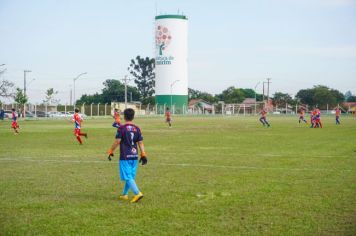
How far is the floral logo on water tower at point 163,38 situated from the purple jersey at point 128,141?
362ft

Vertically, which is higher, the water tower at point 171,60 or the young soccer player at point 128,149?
the water tower at point 171,60

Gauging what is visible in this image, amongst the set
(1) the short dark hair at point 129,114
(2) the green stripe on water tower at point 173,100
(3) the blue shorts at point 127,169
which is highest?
(2) the green stripe on water tower at point 173,100

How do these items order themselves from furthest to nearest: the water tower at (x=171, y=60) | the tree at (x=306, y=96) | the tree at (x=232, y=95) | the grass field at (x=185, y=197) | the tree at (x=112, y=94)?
the tree at (x=232, y=95) → the tree at (x=306, y=96) → the tree at (x=112, y=94) → the water tower at (x=171, y=60) → the grass field at (x=185, y=197)

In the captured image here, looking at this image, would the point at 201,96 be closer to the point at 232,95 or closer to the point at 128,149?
the point at 232,95

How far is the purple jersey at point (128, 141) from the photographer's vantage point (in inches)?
382

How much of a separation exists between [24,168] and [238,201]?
24.8 feet

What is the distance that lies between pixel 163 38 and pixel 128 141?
4386 inches

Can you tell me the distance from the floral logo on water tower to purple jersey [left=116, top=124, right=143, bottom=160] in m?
110

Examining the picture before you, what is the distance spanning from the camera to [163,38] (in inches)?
4705

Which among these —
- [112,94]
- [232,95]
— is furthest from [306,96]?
[112,94]

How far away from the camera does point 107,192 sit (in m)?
10.7

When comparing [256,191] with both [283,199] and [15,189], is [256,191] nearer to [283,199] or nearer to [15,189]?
[283,199]

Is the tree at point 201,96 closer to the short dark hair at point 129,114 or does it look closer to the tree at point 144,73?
the tree at point 144,73

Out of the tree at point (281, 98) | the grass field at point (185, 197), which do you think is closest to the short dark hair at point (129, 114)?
the grass field at point (185, 197)
